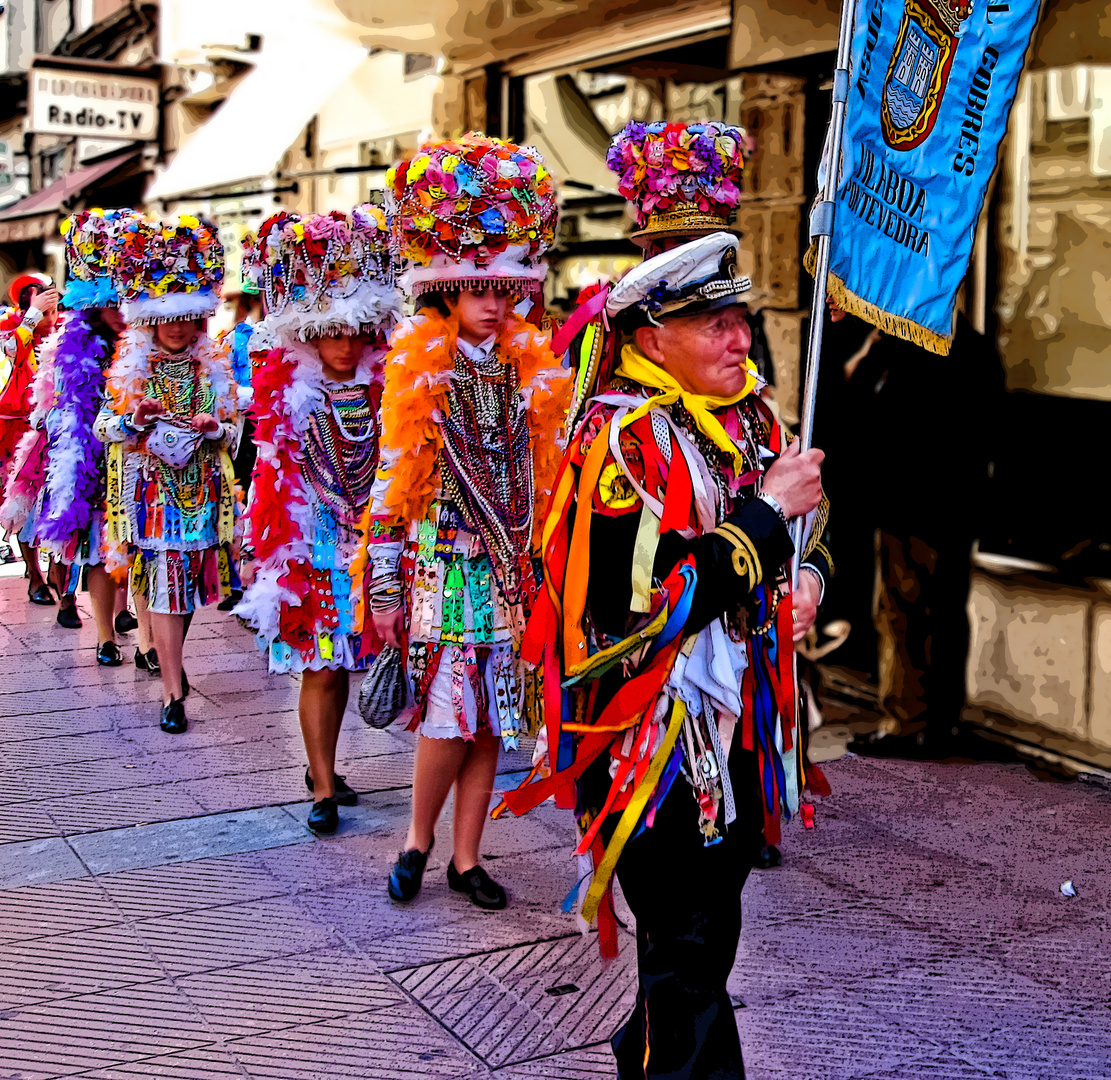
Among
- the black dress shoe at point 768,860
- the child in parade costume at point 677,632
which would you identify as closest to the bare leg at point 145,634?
the black dress shoe at point 768,860

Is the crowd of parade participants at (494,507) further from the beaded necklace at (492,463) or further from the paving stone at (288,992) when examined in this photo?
the paving stone at (288,992)

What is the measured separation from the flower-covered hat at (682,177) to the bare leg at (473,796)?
1750mm

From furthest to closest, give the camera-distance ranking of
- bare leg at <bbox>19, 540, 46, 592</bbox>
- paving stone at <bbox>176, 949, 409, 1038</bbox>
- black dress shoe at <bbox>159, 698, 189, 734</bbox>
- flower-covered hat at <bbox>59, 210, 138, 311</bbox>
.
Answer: bare leg at <bbox>19, 540, 46, 592</bbox>, flower-covered hat at <bbox>59, 210, 138, 311</bbox>, black dress shoe at <bbox>159, 698, 189, 734</bbox>, paving stone at <bbox>176, 949, 409, 1038</bbox>

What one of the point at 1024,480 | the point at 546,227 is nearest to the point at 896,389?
the point at 1024,480

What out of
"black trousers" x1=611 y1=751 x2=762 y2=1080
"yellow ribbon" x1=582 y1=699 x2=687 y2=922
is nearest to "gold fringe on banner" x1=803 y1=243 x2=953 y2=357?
"yellow ribbon" x1=582 y1=699 x2=687 y2=922

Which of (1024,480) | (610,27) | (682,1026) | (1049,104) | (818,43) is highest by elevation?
(610,27)

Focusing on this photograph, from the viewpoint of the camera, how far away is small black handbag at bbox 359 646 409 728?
448 cm

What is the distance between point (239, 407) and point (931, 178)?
→ 4697 mm

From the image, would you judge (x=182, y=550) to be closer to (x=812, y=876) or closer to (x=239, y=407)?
(x=239, y=407)

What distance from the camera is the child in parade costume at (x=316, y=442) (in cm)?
516

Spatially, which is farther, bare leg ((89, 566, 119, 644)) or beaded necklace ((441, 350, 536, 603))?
bare leg ((89, 566, 119, 644))

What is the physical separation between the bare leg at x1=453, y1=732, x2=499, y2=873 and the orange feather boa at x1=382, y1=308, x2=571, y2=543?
79cm

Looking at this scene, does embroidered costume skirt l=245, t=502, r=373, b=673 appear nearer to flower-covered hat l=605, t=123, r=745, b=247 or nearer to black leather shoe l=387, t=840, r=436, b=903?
black leather shoe l=387, t=840, r=436, b=903

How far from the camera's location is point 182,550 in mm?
6746
